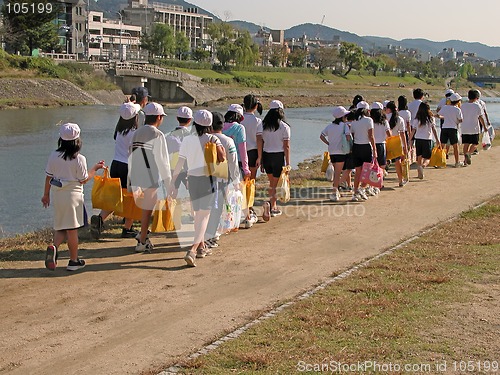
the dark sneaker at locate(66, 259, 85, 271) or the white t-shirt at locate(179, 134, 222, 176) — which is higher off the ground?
the white t-shirt at locate(179, 134, 222, 176)

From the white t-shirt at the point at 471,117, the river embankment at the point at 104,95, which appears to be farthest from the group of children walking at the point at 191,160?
the river embankment at the point at 104,95

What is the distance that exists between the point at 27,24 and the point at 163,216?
53.9 meters

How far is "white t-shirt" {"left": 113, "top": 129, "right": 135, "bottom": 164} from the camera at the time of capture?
27.0ft

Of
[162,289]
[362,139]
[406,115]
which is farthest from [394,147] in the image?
[162,289]

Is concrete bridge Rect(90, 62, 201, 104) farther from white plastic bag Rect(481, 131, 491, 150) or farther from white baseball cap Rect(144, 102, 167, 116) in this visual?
white baseball cap Rect(144, 102, 167, 116)

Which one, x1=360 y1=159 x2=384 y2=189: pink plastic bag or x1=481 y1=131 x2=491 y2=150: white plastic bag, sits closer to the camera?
x1=360 y1=159 x2=384 y2=189: pink plastic bag

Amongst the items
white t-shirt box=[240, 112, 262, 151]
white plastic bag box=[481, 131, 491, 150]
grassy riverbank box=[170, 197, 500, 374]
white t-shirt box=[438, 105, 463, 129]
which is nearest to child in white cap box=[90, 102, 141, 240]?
white t-shirt box=[240, 112, 262, 151]

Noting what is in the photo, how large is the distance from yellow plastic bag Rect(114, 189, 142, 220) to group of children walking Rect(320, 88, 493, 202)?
4.01 m

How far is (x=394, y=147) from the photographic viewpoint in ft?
41.5

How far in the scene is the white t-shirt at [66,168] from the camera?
690 cm

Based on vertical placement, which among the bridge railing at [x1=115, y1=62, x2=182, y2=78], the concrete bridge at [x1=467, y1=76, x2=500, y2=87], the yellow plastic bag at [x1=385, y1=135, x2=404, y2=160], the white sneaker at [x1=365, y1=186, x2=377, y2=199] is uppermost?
the concrete bridge at [x1=467, y1=76, x2=500, y2=87]

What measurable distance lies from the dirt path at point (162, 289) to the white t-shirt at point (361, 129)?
1280mm

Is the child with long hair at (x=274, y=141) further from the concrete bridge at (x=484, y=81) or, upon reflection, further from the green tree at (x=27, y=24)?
the concrete bridge at (x=484, y=81)

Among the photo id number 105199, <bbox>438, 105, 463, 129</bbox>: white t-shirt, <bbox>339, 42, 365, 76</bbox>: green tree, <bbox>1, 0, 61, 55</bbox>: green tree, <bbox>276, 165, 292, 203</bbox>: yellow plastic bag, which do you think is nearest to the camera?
<bbox>276, 165, 292, 203</bbox>: yellow plastic bag
